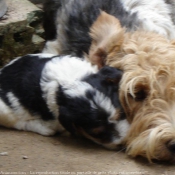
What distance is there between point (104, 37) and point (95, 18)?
48 centimetres

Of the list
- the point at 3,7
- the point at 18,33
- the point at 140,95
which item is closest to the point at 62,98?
the point at 140,95

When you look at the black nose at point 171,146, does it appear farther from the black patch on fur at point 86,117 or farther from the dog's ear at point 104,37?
the dog's ear at point 104,37

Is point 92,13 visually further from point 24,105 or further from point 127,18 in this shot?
point 24,105

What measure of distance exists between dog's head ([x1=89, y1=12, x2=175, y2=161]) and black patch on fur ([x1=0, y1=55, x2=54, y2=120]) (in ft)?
2.16

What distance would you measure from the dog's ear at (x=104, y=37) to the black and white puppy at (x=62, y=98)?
14 centimetres

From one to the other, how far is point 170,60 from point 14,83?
142 centimetres

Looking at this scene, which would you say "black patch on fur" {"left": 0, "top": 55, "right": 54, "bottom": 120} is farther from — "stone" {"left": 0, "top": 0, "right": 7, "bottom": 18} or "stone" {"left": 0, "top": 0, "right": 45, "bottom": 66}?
"stone" {"left": 0, "top": 0, "right": 7, "bottom": 18}

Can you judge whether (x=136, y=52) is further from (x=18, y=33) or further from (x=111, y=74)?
(x=18, y=33)

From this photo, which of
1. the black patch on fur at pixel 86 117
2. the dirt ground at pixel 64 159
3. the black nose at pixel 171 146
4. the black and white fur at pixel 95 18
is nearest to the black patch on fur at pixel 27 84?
the dirt ground at pixel 64 159

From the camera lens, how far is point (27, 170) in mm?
4105

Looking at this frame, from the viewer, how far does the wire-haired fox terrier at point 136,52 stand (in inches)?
168

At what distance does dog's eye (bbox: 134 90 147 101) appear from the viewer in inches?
174

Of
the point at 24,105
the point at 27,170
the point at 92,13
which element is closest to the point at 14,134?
the point at 24,105

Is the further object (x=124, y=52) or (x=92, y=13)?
(x=92, y=13)
